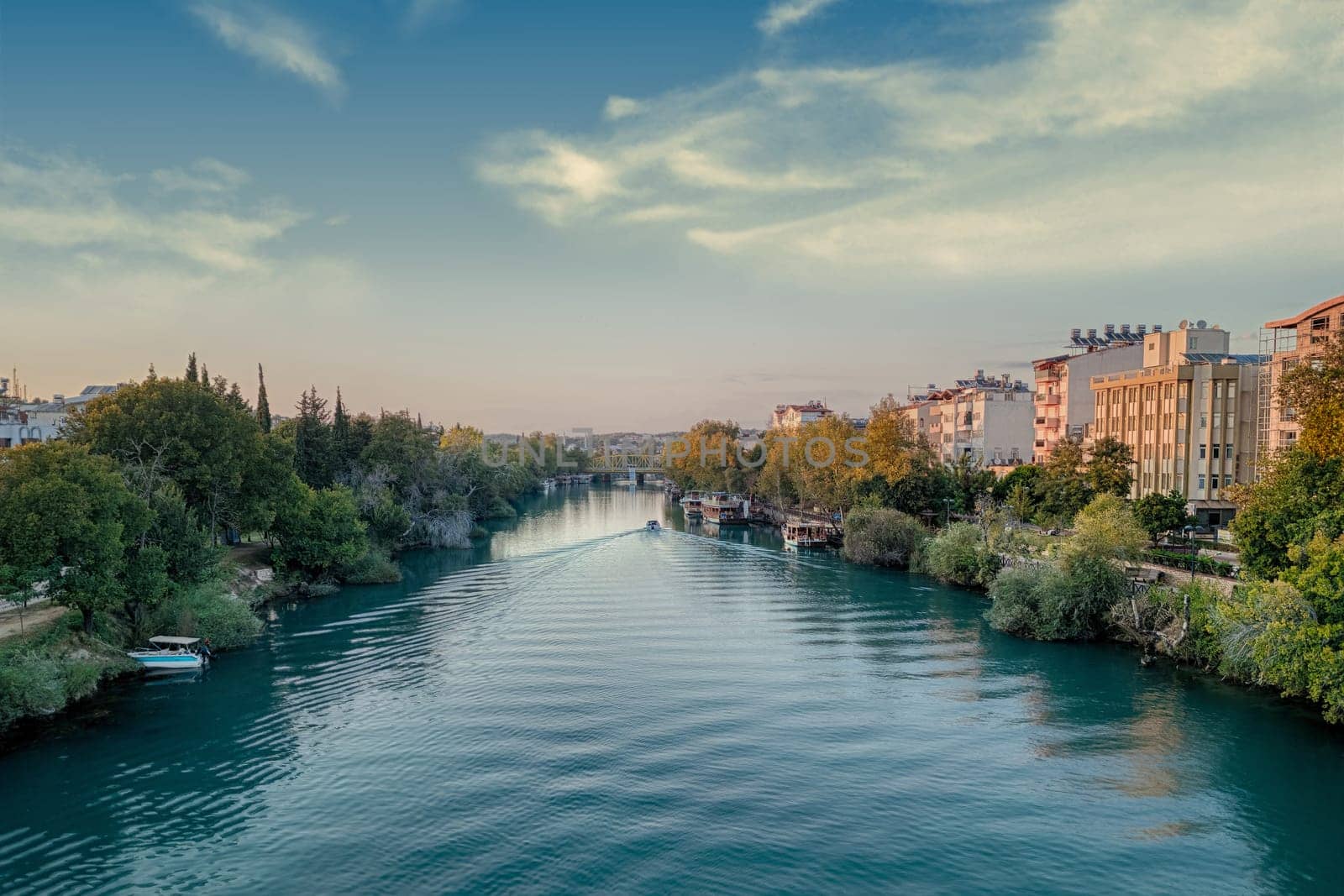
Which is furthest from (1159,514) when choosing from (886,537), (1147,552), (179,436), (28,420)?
(28,420)

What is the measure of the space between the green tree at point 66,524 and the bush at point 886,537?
47.2 metres

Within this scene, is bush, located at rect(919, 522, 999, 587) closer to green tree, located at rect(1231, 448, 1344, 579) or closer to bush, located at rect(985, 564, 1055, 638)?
bush, located at rect(985, 564, 1055, 638)

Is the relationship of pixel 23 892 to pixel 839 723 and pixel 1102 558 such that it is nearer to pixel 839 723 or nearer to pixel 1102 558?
pixel 839 723

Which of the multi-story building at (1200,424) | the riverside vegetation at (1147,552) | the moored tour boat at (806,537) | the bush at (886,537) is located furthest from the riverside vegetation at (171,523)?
the multi-story building at (1200,424)

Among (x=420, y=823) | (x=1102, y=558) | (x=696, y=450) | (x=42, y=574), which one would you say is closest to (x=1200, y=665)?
(x=1102, y=558)

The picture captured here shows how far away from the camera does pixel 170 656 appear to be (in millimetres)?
33344

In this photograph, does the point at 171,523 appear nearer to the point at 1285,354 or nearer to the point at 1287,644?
the point at 1287,644

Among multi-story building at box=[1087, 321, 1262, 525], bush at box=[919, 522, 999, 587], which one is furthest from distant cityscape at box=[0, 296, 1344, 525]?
bush at box=[919, 522, 999, 587]

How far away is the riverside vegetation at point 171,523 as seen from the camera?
94.7ft

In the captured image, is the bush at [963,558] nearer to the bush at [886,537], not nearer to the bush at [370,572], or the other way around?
the bush at [886,537]

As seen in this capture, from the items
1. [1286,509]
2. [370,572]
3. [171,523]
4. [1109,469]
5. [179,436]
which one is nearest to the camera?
[1286,509]

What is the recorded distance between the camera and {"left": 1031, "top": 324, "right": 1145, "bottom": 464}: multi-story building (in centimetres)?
7031

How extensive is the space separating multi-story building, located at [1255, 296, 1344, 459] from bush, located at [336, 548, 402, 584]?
53154 mm

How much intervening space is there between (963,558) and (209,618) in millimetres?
42342
